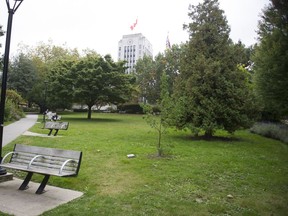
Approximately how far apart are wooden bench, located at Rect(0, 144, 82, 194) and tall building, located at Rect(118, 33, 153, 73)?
103m

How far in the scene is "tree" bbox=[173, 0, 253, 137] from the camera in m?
14.6

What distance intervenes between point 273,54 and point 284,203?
3.93 metres

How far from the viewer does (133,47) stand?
116 metres

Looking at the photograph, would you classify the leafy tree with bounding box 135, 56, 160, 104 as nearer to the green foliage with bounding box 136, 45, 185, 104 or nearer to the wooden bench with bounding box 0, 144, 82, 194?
the green foliage with bounding box 136, 45, 185, 104

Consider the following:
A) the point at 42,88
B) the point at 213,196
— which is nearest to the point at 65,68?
the point at 42,88

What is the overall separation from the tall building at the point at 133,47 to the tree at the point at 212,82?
93569 millimetres

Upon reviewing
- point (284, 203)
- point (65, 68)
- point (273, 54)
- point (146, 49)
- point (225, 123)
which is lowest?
point (284, 203)

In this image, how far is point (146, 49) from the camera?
115 metres

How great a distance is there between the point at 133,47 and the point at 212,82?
10428cm

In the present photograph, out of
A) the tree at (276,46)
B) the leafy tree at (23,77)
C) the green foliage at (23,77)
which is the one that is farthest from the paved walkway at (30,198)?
the leafy tree at (23,77)

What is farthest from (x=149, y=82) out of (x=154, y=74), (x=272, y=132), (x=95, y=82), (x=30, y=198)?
(x=30, y=198)

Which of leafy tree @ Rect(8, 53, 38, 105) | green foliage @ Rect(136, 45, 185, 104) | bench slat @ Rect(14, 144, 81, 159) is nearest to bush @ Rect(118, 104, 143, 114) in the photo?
green foliage @ Rect(136, 45, 185, 104)

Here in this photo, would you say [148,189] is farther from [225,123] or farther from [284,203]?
[225,123]

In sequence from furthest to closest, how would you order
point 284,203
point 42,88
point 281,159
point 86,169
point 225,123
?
point 42,88
point 225,123
point 281,159
point 86,169
point 284,203
